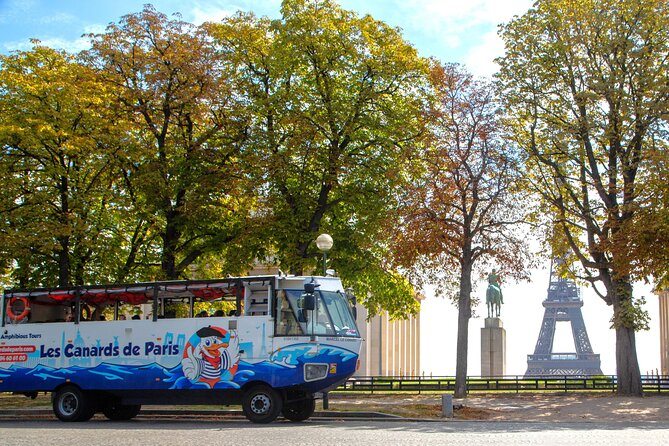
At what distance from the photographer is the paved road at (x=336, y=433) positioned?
16.2 meters

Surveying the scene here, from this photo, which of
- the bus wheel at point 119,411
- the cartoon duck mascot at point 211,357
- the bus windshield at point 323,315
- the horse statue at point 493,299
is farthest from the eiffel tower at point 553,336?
the cartoon duck mascot at point 211,357

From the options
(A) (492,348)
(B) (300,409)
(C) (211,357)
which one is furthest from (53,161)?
(A) (492,348)

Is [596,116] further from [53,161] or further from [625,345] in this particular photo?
[53,161]

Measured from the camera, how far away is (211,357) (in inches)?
910

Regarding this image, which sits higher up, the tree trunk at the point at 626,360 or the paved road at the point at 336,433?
the tree trunk at the point at 626,360

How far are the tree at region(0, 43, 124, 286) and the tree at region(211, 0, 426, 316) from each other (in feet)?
20.0

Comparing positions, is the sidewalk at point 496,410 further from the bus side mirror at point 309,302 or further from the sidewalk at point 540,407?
the bus side mirror at point 309,302

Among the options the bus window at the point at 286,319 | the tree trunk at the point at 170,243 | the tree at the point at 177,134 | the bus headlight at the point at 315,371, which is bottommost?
the bus headlight at the point at 315,371

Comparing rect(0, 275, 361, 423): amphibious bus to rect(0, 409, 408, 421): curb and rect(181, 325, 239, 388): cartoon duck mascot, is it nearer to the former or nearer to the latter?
rect(181, 325, 239, 388): cartoon duck mascot

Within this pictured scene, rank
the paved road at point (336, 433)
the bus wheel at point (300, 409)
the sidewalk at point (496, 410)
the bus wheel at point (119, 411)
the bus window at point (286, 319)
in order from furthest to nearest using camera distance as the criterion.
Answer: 1. the bus wheel at point (119, 411)
2. the sidewalk at point (496, 410)
3. the bus wheel at point (300, 409)
4. the bus window at point (286, 319)
5. the paved road at point (336, 433)

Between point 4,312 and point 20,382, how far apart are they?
204 centimetres

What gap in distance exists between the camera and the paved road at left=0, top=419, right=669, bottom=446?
16234mm

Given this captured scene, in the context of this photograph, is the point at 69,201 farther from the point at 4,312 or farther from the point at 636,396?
the point at 636,396

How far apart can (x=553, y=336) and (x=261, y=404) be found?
97.9 meters
